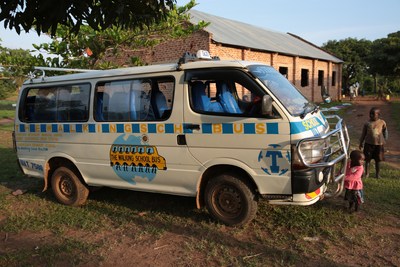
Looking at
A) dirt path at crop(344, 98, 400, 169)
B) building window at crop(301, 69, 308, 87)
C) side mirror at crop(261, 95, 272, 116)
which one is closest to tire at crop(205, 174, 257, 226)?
side mirror at crop(261, 95, 272, 116)

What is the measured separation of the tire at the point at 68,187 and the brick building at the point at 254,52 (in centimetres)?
418

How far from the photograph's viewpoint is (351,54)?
135 feet

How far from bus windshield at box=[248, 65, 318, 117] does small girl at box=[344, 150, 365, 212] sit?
3.08 feet

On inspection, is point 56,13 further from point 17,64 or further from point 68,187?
point 17,64

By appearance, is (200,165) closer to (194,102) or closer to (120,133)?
(194,102)

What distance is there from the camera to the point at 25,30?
308 cm

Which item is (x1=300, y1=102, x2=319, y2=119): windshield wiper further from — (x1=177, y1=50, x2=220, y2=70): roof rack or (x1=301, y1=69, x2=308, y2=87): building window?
(x1=301, y1=69, x2=308, y2=87): building window

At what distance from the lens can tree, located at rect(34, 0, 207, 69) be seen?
7.58m

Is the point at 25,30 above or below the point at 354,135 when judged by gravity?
above

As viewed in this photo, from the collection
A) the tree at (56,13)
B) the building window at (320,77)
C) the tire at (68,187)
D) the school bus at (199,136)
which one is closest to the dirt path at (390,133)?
the school bus at (199,136)

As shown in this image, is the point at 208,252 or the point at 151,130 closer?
the point at 208,252

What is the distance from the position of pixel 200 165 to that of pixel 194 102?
0.79m

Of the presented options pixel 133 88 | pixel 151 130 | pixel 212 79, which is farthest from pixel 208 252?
pixel 133 88

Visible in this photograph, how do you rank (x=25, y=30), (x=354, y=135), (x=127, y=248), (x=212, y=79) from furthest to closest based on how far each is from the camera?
(x=354, y=135)
(x=212, y=79)
(x=127, y=248)
(x=25, y=30)
